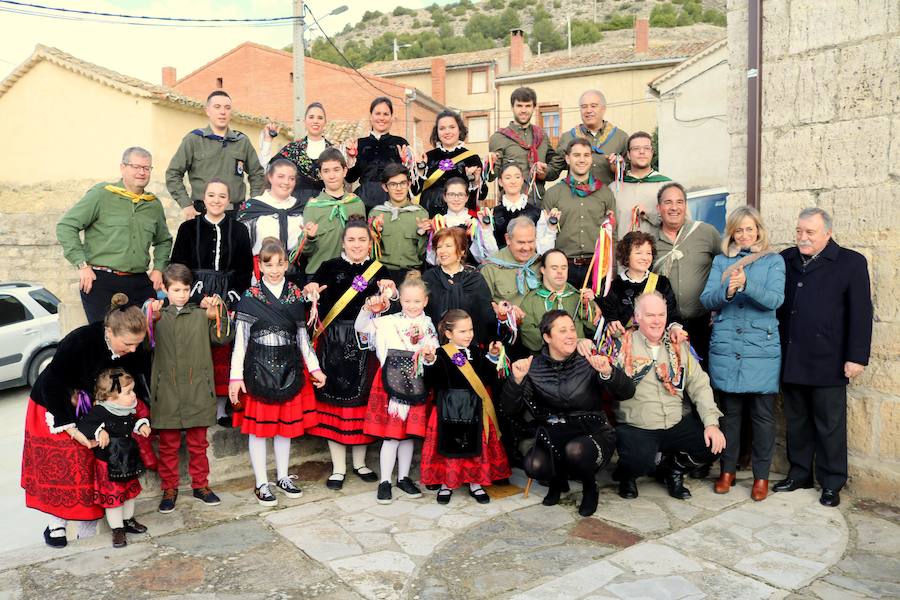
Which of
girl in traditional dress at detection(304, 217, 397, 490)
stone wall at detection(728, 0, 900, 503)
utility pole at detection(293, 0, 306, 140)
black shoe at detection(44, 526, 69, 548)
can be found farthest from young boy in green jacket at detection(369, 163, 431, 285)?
utility pole at detection(293, 0, 306, 140)

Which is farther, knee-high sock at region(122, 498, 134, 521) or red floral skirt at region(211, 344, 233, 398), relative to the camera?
red floral skirt at region(211, 344, 233, 398)

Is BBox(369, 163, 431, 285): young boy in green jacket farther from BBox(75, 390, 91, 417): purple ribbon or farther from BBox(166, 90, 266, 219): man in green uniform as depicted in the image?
BBox(75, 390, 91, 417): purple ribbon

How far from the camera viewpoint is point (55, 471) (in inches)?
157

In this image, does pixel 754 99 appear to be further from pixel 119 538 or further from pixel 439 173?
pixel 119 538

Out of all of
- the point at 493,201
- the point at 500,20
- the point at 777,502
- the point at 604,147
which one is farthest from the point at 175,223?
the point at 500,20

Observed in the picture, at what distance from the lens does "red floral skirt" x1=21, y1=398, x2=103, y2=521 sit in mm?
3977

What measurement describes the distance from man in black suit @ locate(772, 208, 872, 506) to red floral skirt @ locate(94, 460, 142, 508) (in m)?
4.02

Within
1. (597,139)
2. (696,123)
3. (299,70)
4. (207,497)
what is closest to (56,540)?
(207,497)

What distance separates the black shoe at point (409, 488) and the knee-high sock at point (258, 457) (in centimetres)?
87

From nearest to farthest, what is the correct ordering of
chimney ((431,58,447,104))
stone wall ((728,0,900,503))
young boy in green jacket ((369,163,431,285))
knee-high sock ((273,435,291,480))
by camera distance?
stone wall ((728,0,900,503)) → knee-high sock ((273,435,291,480)) → young boy in green jacket ((369,163,431,285)) → chimney ((431,58,447,104))

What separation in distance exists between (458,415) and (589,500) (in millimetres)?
939

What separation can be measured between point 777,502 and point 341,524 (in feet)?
A: 8.84

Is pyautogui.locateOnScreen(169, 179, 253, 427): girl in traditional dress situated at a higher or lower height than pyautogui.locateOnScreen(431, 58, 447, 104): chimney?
lower

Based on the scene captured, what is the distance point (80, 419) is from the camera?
4.00m
